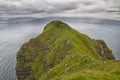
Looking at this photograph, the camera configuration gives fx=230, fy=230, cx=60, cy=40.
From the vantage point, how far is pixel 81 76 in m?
69.4

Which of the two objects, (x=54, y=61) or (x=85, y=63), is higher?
(x=85, y=63)

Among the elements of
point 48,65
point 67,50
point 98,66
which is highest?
point 98,66

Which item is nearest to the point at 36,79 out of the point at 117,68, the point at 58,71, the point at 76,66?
the point at 58,71

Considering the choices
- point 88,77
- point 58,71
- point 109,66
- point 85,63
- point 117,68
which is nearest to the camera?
point 88,77

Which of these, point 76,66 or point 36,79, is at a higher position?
point 76,66

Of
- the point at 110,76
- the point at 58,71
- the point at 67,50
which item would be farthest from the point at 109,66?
the point at 67,50

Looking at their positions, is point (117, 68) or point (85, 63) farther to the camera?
point (85, 63)

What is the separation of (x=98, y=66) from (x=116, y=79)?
69.3 feet

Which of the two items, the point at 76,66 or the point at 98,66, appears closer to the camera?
the point at 98,66

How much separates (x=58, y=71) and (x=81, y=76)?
61881 millimetres

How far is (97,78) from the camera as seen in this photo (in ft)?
230

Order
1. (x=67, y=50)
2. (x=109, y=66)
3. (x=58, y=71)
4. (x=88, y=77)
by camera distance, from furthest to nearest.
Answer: (x=67, y=50)
(x=58, y=71)
(x=109, y=66)
(x=88, y=77)

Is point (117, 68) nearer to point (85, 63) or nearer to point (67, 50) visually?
point (85, 63)

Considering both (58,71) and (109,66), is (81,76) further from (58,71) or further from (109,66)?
(58,71)
